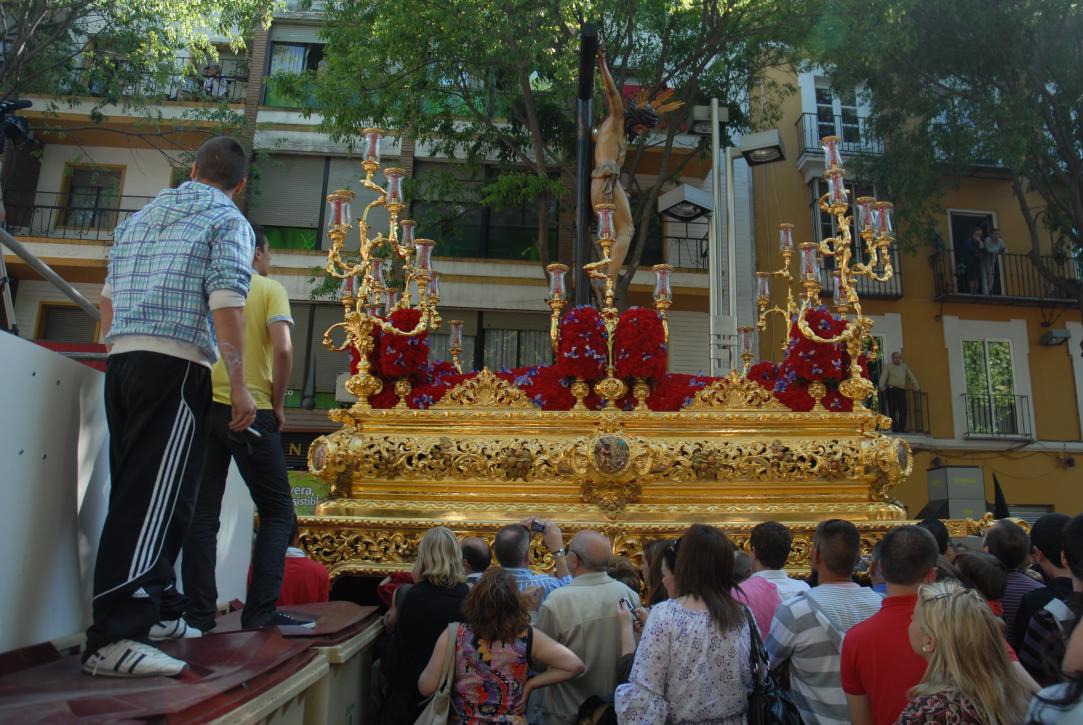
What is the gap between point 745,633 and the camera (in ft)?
10.3

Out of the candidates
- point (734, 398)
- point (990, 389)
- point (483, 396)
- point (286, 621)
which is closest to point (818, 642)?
point (286, 621)

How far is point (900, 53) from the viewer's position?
15.0 metres

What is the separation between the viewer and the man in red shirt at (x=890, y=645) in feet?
9.30

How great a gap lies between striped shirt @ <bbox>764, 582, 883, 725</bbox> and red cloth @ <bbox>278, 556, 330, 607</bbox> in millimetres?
2806

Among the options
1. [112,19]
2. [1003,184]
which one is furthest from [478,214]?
[1003,184]

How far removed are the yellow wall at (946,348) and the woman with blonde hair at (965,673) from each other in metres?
14.7

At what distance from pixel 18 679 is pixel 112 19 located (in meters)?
14.0

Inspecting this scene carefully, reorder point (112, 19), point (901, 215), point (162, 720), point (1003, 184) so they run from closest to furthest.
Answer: point (162, 720)
point (112, 19)
point (901, 215)
point (1003, 184)

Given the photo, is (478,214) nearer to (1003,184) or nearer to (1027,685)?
(1003,184)

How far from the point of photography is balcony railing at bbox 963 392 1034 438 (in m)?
17.6

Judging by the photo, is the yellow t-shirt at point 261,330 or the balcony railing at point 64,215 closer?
the yellow t-shirt at point 261,330

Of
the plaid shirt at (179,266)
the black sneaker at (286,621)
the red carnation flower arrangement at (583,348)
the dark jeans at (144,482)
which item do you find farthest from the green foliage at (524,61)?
the dark jeans at (144,482)

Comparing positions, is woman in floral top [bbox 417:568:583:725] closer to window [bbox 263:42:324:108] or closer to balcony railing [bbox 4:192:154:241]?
balcony railing [bbox 4:192:154:241]

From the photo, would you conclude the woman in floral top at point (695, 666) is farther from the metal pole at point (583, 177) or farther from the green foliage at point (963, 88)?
the green foliage at point (963, 88)
